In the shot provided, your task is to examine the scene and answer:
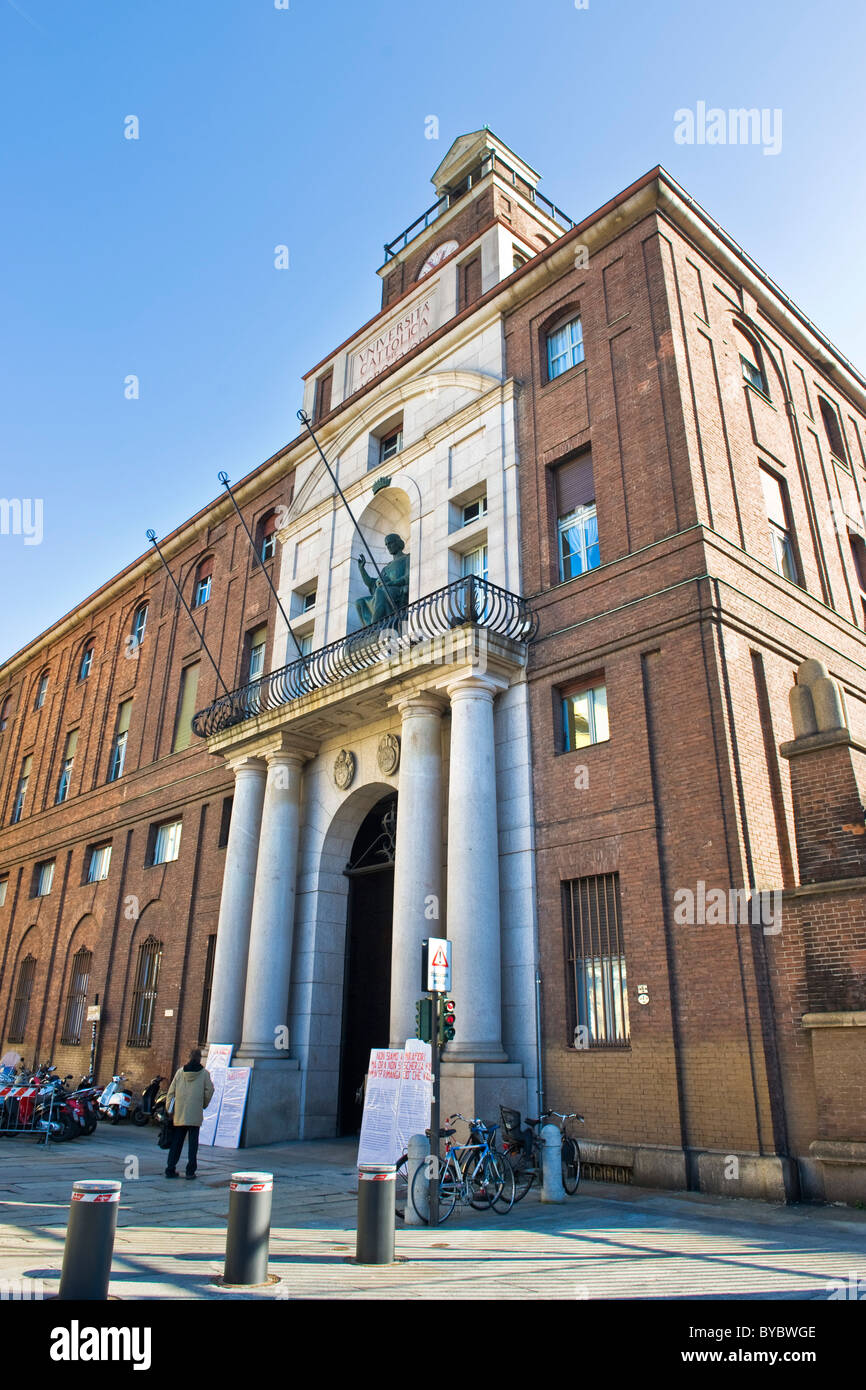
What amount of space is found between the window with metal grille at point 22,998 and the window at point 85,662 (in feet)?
34.0

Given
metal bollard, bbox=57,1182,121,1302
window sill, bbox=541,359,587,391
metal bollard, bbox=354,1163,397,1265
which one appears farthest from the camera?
window sill, bbox=541,359,587,391

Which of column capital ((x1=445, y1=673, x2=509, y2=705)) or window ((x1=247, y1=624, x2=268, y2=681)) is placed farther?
window ((x1=247, y1=624, x2=268, y2=681))

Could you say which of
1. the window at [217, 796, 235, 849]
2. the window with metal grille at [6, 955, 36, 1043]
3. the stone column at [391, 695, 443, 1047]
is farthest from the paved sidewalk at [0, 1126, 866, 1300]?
the window with metal grille at [6, 955, 36, 1043]

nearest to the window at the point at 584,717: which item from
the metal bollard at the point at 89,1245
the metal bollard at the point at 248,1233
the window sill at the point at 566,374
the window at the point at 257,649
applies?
the window sill at the point at 566,374

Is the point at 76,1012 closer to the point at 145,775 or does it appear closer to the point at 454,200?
the point at 145,775

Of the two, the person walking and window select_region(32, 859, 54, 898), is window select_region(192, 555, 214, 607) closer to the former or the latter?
window select_region(32, 859, 54, 898)

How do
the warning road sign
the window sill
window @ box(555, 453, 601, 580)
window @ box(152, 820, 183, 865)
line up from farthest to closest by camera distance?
1. window @ box(152, 820, 183, 865)
2. the window sill
3. window @ box(555, 453, 601, 580)
4. the warning road sign

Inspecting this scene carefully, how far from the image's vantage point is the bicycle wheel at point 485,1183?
10758 millimetres

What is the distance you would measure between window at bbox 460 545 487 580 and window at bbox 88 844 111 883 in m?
16.3

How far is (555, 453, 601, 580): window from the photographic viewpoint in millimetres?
17188

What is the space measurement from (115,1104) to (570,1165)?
14185 millimetres

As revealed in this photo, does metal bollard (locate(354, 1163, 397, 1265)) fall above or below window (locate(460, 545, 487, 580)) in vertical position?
below

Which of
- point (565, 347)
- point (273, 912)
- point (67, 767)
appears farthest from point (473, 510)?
point (67, 767)
